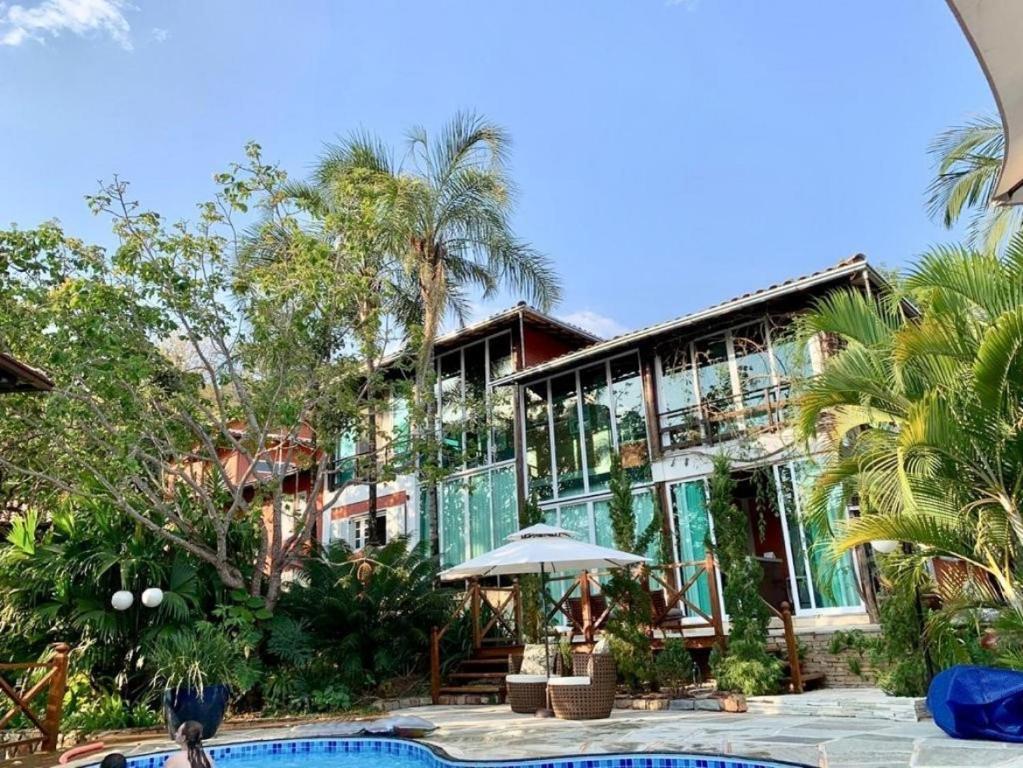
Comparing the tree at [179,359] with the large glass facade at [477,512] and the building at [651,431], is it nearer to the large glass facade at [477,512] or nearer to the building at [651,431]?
the building at [651,431]

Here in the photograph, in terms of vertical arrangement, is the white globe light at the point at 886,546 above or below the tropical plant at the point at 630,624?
above

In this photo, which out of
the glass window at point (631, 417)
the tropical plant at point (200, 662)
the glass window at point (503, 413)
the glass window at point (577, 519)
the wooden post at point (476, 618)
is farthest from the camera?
the glass window at point (503, 413)

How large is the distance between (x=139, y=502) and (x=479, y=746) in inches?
287

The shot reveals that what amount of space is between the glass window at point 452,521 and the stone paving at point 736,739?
25.2 feet

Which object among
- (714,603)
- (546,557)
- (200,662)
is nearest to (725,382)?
(714,603)

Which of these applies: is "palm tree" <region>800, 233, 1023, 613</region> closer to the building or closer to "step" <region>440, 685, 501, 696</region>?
the building

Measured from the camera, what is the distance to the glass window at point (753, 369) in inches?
517

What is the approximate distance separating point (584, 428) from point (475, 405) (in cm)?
243

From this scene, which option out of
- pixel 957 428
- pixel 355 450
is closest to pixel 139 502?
pixel 355 450

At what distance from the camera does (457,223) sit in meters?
16.8

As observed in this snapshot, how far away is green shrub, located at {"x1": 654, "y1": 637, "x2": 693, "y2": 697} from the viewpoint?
33.6 feet

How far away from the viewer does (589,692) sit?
896 centimetres

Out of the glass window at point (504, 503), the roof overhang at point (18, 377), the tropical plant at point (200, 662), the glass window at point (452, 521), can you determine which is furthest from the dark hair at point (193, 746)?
the glass window at point (452, 521)

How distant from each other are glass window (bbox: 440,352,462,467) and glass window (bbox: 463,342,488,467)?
0.27m
